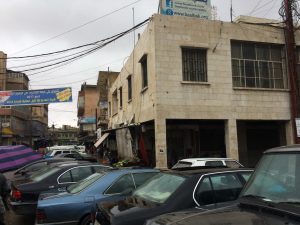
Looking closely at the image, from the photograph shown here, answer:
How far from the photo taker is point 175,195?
5.45 m

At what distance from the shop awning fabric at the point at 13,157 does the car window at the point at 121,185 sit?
236 inches

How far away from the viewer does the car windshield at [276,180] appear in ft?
11.9

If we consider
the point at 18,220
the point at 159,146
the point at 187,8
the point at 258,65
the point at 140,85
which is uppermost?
the point at 187,8

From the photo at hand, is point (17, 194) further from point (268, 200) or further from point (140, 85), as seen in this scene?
point (140, 85)

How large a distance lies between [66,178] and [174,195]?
5.47m

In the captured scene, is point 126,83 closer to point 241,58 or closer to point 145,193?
point 241,58

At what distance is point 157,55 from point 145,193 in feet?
42.7

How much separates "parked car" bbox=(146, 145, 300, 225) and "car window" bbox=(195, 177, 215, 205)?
1.45 metres

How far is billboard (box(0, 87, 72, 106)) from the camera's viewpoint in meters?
27.3

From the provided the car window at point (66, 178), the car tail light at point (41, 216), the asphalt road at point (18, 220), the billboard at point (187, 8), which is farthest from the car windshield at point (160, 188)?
the billboard at point (187, 8)

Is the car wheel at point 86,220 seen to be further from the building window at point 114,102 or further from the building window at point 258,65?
the building window at point 114,102

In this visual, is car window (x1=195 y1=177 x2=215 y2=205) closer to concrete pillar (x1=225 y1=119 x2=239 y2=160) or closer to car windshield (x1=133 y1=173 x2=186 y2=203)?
car windshield (x1=133 y1=173 x2=186 y2=203)

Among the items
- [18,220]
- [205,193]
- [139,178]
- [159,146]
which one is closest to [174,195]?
[205,193]

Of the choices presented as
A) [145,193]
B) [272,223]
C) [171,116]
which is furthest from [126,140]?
Answer: [272,223]
